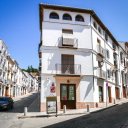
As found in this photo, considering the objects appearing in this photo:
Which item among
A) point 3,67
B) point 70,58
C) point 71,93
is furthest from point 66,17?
point 3,67

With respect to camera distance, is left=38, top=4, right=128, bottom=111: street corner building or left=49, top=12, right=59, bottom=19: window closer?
left=38, top=4, right=128, bottom=111: street corner building

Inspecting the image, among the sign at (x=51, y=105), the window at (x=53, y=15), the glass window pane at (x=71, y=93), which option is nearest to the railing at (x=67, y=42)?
the window at (x=53, y=15)

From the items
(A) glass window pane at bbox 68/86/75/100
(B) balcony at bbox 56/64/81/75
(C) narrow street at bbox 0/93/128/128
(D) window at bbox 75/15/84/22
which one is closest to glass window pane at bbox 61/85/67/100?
(A) glass window pane at bbox 68/86/75/100

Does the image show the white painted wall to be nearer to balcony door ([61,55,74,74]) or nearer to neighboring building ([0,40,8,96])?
balcony door ([61,55,74,74])

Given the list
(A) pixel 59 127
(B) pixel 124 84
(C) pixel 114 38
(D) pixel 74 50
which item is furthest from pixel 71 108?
(B) pixel 124 84

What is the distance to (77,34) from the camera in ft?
78.8

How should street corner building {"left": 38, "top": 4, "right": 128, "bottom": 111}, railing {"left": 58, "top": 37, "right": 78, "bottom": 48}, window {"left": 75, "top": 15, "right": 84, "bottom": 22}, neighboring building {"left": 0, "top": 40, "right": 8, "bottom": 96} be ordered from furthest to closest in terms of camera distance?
neighboring building {"left": 0, "top": 40, "right": 8, "bottom": 96} → window {"left": 75, "top": 15, "right": 84, "bottom": 22} → railing {"left": 58, "top": 37, "right": 78, "bottom": 48} → street corner building {"left": 38, "top": 4, "right": 128, "bottom": 111}

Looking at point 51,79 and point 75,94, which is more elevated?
point 51,79

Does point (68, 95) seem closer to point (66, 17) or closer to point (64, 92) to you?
point (64, 92)

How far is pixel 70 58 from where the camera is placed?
923 inches

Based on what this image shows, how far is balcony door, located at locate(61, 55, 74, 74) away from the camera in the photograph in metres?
22.8

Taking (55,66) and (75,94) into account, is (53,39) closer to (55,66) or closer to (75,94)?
(55,66)

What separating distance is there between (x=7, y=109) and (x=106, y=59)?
14.2m

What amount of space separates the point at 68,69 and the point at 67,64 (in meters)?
0.54
